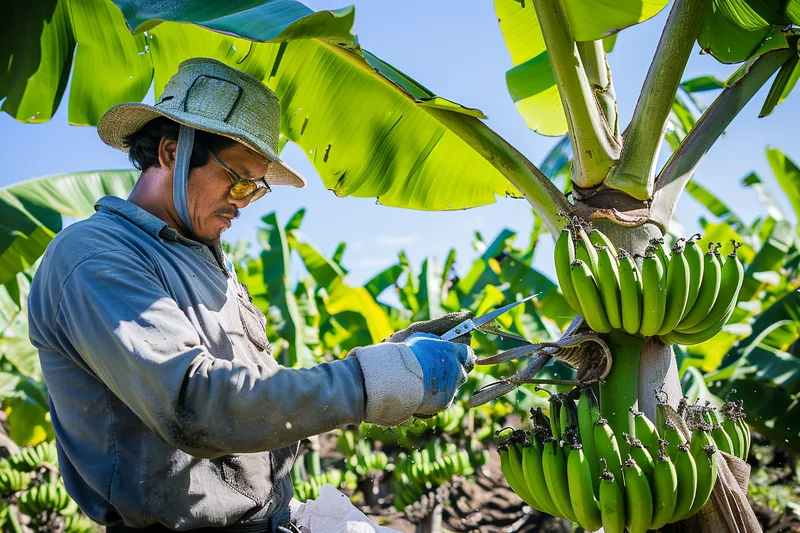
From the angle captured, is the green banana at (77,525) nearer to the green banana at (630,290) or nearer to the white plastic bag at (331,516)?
the white plastic bag at (331,516)

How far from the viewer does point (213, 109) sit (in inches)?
79.7

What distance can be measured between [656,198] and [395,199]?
4.63 ft

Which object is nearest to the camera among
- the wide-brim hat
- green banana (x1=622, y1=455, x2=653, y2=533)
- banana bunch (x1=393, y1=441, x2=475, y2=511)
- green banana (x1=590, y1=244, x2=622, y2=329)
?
the wide-brim hat

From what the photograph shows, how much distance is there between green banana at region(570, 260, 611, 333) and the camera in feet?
7.54

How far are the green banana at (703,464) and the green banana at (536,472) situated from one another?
46 cm

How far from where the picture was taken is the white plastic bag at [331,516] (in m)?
2.31

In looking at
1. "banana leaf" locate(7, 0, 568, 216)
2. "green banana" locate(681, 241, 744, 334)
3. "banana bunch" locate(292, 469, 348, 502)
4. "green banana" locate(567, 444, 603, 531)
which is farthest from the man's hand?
"banana bunch" locate(292, 469, 348, 502)

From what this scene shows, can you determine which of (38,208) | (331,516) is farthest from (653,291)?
(38,208)

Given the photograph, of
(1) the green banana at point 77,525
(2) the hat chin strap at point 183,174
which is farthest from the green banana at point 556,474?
(1) the green banana at point 77,525

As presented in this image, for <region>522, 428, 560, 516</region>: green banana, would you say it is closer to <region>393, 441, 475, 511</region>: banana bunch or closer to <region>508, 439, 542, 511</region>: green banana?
<region>508, 439, 542, 511</region>: green banana

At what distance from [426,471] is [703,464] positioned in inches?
246

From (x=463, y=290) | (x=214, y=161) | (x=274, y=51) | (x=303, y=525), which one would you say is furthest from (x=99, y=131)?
(x=463, y=290)

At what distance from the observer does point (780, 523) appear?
22.7 feet

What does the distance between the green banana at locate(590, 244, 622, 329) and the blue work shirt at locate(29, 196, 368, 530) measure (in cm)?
108
